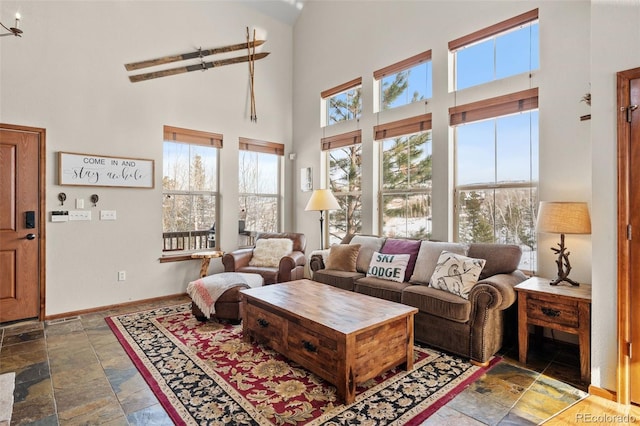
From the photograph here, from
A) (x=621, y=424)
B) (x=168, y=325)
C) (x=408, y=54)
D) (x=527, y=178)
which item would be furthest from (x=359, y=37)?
(x=621, y=424)

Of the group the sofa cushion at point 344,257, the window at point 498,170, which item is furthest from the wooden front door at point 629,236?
the sofa cushion at point 344,257

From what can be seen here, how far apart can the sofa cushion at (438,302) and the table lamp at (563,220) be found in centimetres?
78

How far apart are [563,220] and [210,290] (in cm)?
327

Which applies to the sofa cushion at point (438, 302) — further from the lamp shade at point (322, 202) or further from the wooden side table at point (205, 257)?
the wooden side table at point (205, 257)

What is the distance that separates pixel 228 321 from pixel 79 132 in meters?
2.86

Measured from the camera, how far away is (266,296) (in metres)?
2.86

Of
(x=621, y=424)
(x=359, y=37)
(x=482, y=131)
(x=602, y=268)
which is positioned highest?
(x=359, y=37)

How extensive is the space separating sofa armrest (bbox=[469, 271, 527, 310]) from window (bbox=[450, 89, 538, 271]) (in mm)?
833

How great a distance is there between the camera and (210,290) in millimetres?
3465

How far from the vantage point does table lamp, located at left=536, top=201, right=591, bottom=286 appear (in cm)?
252

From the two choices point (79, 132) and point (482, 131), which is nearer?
point (482, 131)

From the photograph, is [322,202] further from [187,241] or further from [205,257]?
[187,241]

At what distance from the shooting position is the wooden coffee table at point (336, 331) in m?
2.09

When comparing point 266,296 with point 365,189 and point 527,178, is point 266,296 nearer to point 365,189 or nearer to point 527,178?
point 365,189
